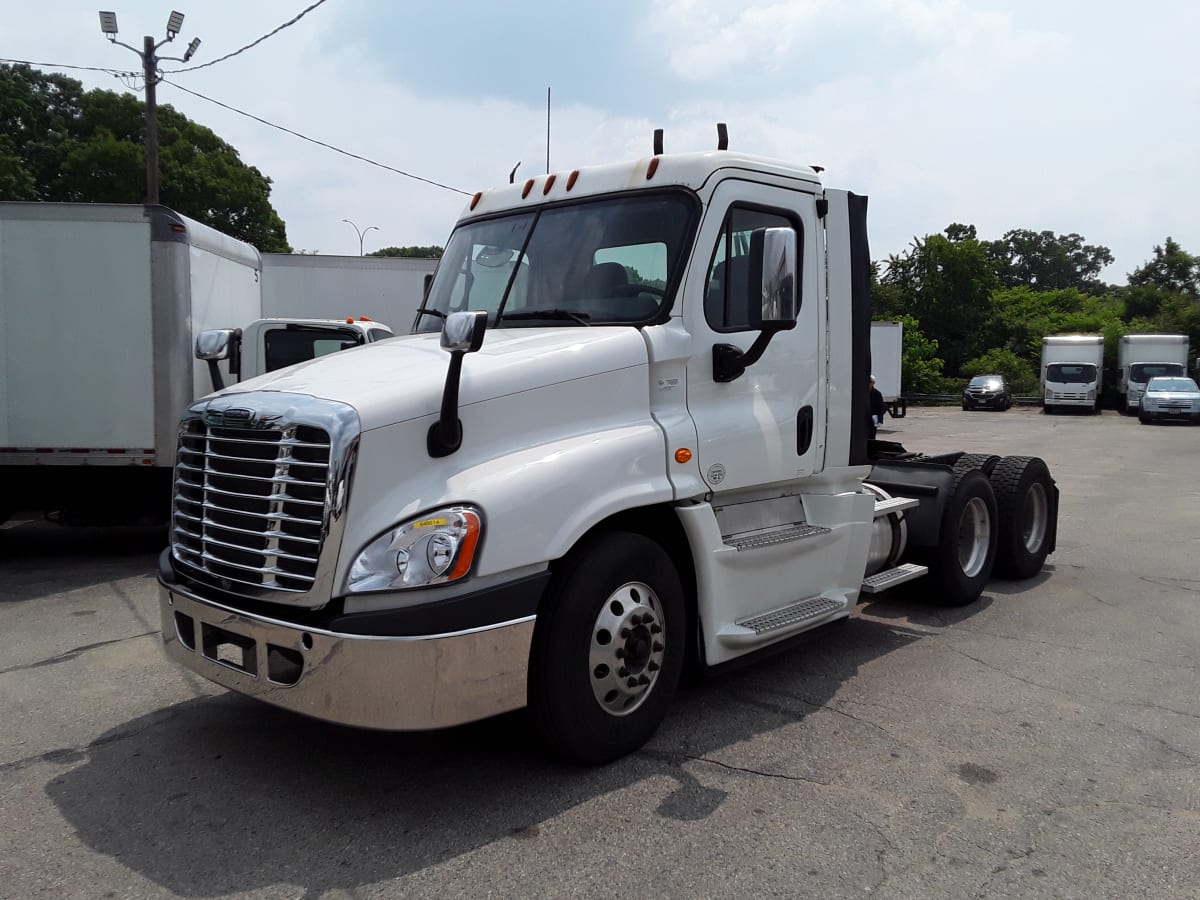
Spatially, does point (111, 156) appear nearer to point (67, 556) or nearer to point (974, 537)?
point (67, 556)

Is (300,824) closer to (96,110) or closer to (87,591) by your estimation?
(87,591)

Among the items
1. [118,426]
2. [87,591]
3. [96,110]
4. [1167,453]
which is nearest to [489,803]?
[87,591]

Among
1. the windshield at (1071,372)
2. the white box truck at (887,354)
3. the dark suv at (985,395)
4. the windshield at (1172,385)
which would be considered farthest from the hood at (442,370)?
the dark suv at (985,395)

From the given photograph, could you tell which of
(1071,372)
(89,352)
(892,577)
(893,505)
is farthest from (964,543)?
(1071,372)

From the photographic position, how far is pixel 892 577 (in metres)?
6.21

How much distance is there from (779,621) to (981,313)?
169 ft

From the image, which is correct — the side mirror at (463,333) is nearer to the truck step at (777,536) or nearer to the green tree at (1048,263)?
the truck step at (777,536)

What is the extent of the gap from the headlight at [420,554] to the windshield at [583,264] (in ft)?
4.69

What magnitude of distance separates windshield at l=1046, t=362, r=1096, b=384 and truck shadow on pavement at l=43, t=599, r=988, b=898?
1457 inches

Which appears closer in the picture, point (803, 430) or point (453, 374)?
point (453, 374)

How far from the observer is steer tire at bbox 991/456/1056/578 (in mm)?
7688

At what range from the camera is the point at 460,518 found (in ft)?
11.6

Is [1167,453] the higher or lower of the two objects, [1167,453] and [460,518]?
the lower

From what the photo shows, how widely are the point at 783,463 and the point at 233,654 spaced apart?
2810 mm
